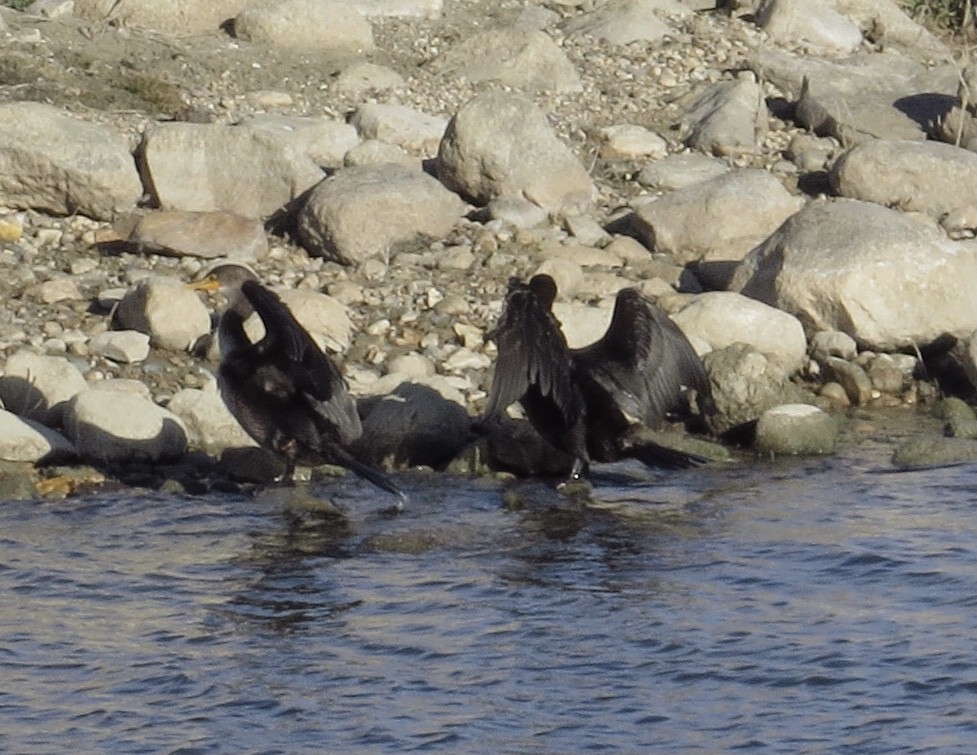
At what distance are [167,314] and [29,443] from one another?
1.51 m

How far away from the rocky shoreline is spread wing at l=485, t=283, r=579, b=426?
737mm

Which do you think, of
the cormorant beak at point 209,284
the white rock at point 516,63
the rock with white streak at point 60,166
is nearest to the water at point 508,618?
the cormorant beak at point 209,284

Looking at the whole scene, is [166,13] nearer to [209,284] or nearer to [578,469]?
[209,284]

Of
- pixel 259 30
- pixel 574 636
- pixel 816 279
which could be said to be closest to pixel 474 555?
pixel 574 636

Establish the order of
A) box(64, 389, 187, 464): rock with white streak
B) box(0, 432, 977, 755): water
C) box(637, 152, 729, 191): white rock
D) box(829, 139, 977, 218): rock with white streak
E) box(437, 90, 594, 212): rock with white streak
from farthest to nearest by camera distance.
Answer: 1. box(637, 152, 729, 191): white rock
2. box(829, 139, 977, 218): rock with white streak
3. box(437, 90, 594, 212): rock with white streak
4. box(64, 389, 187, 464): rock with white streak
5. box(0, 432, 977, 755): water

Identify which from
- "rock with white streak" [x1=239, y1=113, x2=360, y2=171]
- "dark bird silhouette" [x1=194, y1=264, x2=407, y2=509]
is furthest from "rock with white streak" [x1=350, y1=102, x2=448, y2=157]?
"dark bird silhouette" [x1=194, y1=264, x2=407, y2=509]

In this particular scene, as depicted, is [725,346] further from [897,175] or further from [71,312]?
[71,312]

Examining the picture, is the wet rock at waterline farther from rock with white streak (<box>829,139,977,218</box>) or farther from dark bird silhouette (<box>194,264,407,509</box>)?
rock with white streak (<box>829,139,977,218</box>)

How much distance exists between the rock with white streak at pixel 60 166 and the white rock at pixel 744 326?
379 centimetres

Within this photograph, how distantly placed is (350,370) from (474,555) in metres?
2.56

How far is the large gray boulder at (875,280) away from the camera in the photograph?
36.3 ft

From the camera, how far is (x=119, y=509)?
9.05 metres

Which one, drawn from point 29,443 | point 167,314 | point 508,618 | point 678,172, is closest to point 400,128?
point 678,172

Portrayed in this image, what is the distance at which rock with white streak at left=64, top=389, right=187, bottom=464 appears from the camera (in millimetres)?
9594
